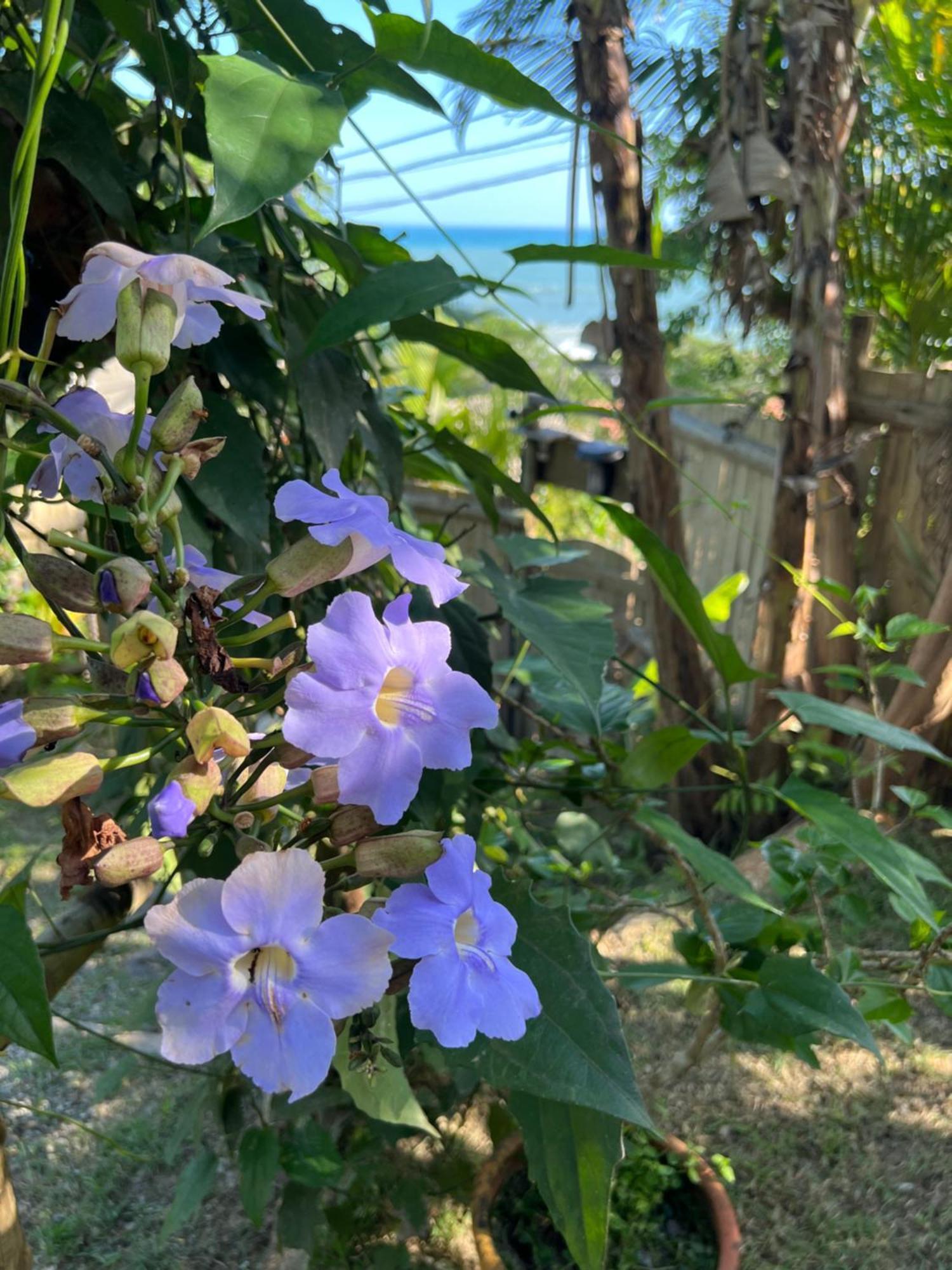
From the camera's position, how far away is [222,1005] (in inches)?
14.5

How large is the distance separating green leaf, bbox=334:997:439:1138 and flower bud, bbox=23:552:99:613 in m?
0.34

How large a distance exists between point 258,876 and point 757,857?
2.31 metres

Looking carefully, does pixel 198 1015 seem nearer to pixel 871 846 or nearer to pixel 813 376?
pixel 871 846

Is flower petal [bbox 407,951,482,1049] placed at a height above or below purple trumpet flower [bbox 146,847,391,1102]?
below

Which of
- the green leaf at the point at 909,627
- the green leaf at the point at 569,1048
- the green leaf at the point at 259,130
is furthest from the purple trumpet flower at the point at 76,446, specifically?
the green leaf at the point at 909,627

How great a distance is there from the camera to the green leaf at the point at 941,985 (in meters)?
0.84

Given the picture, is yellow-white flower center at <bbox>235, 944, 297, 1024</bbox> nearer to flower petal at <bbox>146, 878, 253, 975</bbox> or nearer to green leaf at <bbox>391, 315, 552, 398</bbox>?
flower petal at <bbox>146, 878, 253, 975</bbox>

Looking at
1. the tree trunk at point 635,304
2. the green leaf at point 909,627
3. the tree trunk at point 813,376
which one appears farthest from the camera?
the tree trunk at point 813,376

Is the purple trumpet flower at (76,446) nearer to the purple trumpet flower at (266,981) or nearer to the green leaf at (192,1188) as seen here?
the purple trumpet flower at (266,981)

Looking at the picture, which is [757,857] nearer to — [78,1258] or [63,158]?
[78,1258]

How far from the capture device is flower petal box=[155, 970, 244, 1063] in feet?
1.17

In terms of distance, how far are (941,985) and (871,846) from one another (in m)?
0.25

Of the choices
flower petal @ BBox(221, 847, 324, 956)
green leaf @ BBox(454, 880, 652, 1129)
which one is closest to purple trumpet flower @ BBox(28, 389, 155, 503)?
flower petal @ BBox(221, 847, 324, 956)

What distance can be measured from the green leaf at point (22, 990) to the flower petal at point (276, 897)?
125mm
